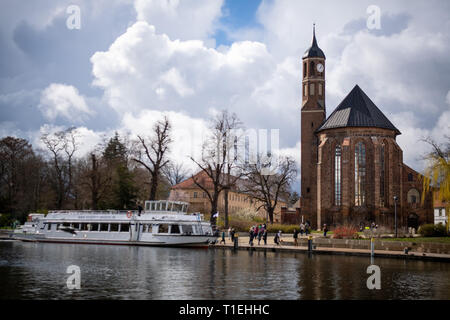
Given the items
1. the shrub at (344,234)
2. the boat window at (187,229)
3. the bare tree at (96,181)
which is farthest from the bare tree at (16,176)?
the shrub at (344,234)

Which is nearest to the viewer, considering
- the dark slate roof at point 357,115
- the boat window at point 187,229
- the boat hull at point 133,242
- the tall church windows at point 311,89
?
the boat hull at point 133,242

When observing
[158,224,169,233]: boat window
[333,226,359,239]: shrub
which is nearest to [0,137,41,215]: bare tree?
[158,224,169,233]: boat window

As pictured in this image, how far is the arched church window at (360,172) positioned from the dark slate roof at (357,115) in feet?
9.69

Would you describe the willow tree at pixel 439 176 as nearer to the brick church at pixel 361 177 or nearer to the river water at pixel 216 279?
the river water at pixel 216 279

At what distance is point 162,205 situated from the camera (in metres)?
48.0

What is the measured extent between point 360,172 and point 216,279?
147 feet

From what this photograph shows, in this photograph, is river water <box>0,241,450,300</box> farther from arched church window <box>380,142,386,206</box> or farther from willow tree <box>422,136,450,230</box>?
arched church window <box>380,142,386,206</box>

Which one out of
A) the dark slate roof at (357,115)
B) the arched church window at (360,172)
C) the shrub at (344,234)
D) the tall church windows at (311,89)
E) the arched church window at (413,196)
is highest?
the tall church windows at (311,89)

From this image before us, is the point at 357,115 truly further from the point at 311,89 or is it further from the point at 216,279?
the point at 216,279

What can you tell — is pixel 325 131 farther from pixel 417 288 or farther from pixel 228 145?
pixel 417 288

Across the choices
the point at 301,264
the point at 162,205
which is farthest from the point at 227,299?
the point at 162,205

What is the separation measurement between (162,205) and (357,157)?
27236mm

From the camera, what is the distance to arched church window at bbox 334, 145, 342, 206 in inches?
2475

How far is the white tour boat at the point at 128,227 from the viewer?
147ft
